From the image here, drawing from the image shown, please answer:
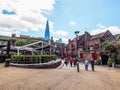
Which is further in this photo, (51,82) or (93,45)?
(93,45)

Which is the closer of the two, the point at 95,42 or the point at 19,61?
the point at 19,61

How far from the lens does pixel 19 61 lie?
18.6 m

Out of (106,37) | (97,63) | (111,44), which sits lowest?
(97,63)

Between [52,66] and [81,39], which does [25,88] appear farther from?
[81,39]

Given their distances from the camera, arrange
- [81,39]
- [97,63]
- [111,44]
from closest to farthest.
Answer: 1. [111,44]
2. [97,63]
3. [81,39]

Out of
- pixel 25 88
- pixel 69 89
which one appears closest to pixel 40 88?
pixel 25 88

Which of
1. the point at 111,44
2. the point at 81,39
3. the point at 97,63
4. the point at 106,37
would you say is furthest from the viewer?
the point at 81,39

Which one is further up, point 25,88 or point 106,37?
point 106,37

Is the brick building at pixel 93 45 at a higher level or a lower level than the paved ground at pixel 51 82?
higher

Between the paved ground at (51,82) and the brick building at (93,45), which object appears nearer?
the paved ground at (51,82)

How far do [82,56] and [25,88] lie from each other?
38066mm

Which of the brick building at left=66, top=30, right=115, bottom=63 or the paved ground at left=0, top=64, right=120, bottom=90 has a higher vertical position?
the brick building at left=66, top=30, right=115, bottom=63

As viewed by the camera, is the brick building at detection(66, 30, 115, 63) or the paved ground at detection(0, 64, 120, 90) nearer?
the paved ground at detection(0, 64, 120, 90)

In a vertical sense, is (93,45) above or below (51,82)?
above
